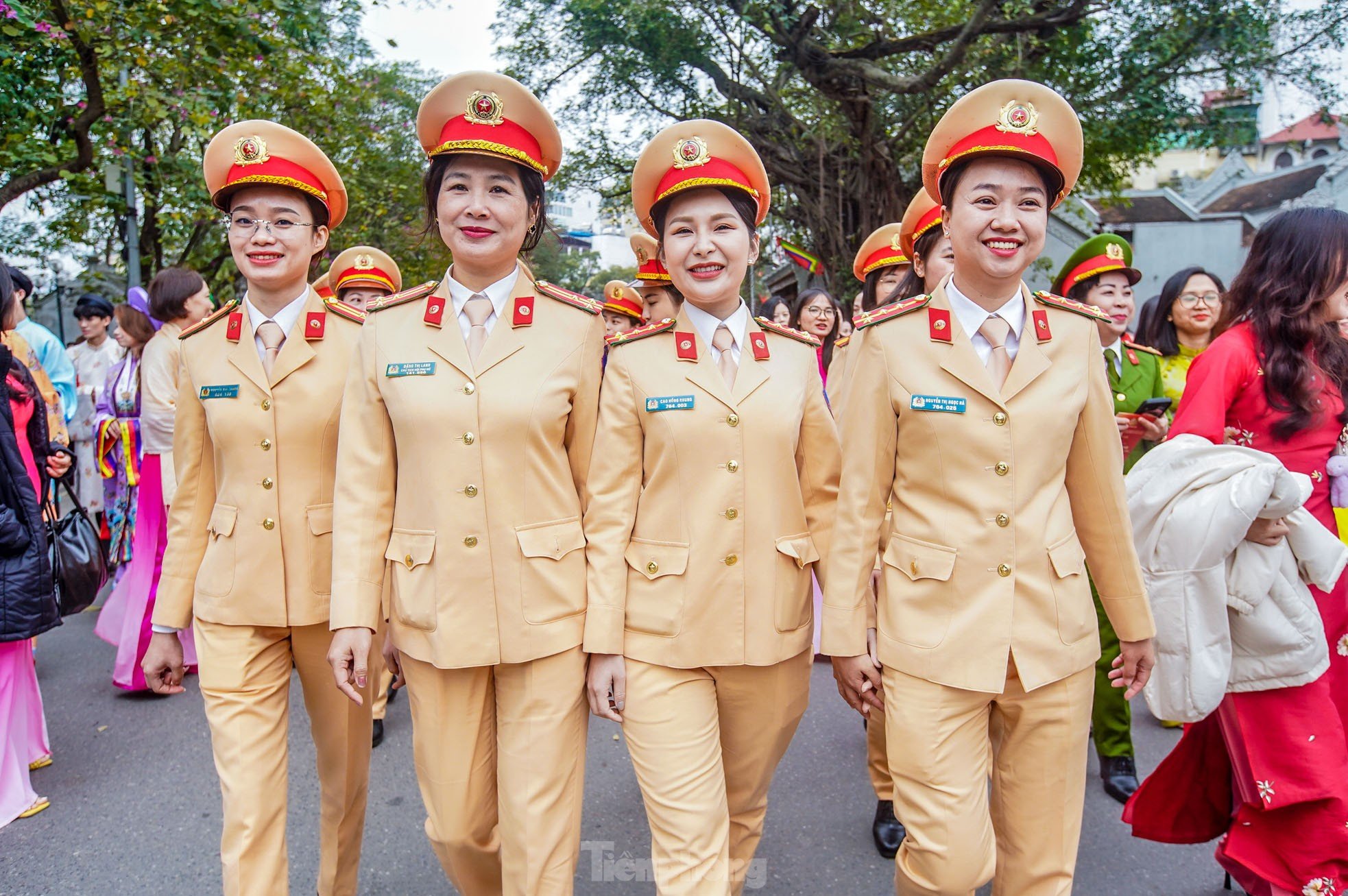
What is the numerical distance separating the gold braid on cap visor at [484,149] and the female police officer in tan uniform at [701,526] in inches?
14.3

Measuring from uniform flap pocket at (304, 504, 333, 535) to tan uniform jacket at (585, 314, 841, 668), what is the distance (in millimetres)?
767

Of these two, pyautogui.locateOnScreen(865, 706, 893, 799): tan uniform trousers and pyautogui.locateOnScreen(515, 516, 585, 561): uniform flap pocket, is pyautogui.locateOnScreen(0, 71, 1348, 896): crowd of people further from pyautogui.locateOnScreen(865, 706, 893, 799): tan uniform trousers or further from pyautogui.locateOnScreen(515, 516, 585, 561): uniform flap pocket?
pyautogui.locateOnScreen(865, 706, 893, 799): tan uniform trousers

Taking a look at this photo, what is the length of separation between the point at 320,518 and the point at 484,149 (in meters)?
1.09

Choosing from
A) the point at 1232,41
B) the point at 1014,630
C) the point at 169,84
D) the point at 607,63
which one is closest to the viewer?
the point at 1014,630

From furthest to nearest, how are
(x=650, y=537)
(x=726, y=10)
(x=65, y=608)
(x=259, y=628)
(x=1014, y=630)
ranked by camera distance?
(x=726, y=10)
(x=65, y=608)
(x=259, y=628)
(x=650, y=537)
(x=1014, y=630)

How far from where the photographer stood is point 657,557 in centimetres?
234

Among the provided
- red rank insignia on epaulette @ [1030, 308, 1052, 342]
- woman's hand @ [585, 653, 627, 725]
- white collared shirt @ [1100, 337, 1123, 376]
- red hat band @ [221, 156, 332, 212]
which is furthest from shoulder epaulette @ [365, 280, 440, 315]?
white collared shirt @ [1100, 337, 1123, 376]

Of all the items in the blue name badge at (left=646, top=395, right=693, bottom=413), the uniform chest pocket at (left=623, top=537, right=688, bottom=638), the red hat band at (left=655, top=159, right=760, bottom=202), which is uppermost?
the red hat band at (left=655, top=159, right=760, bottom=202)

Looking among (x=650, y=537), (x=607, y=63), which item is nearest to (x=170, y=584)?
(x=650, y=537)

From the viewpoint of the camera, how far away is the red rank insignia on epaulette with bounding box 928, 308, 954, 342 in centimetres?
222

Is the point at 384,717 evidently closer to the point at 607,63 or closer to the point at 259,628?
the point at 259,628

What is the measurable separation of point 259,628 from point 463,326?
3.33 feet

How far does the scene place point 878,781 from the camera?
11.0 ft

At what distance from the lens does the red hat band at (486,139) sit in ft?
7.63
